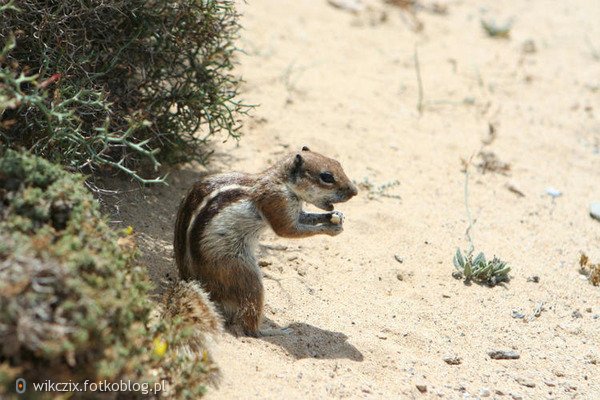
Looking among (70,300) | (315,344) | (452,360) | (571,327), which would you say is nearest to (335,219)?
(315,344)

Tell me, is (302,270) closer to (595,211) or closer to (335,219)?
(335,219)

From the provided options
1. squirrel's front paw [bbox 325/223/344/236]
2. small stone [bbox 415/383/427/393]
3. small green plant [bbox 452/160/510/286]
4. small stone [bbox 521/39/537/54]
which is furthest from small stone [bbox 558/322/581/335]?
small stone [bbox 521/39/537/54]

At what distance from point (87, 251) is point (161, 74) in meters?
2.33

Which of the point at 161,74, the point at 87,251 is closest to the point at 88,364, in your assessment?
the point at 87,251

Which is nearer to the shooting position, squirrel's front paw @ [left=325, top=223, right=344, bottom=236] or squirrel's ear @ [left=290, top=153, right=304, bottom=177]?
squirrel's ear @ [left=290, top=153, right=304, bottom=177]

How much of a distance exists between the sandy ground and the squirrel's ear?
89cm

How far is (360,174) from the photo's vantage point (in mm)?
6473

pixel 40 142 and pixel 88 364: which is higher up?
pixel 40 142

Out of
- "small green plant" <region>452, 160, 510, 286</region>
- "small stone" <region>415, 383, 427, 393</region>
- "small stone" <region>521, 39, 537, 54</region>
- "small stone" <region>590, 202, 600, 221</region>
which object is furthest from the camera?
"small stone" <region>521, 39, 537, 54</region>

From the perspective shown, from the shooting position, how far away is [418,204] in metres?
6.22

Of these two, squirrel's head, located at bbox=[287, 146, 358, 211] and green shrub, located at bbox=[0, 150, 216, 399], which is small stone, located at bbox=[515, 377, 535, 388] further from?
green shrub, located at bbox=[0, 150, 216, 399]

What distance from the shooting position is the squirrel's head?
15.4 ft

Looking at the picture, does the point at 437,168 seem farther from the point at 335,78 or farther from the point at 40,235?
the point at 40,235

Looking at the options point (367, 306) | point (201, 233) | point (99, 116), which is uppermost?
point (99, 116)
